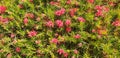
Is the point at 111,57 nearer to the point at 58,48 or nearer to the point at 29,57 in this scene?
the point at 58,48

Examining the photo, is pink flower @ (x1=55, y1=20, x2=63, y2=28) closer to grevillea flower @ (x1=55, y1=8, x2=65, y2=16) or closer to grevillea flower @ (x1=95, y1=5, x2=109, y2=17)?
grevillea flower @ (x1=55, y1=8, x2=65, y2=16)

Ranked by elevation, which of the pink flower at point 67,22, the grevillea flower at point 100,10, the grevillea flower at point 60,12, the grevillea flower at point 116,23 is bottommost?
the grevillea flower at point 116,23

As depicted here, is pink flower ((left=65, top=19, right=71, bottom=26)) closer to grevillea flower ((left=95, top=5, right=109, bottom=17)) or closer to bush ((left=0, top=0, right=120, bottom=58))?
bush ((left=0, top=0, right=120, bottom=58))

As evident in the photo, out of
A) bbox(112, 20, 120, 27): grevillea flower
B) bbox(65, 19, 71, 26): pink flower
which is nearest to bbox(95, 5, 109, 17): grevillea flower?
bbox(112, 20, 120, 27): grevillea flower

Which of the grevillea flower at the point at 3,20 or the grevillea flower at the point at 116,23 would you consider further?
the grevillea flower at the point at 3,20

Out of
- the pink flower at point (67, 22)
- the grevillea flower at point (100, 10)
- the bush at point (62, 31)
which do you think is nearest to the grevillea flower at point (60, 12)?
the bush at point (62, 31)

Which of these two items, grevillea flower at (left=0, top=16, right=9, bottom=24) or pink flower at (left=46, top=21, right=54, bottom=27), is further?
grevillea flower at (left=0, top=16, right=9, bottom=24)

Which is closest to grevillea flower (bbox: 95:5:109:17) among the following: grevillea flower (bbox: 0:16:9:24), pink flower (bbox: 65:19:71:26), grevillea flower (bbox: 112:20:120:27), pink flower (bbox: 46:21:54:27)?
grevillea flower (bbox: 112:20:120:27)

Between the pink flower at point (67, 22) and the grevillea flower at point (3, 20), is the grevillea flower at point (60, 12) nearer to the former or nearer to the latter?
the pink flower at point (67, 22)

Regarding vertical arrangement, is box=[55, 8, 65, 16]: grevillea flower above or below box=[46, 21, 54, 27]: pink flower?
above

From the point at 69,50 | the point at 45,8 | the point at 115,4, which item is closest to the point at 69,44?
the point at 69,50

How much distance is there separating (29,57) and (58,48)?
0.34 metres

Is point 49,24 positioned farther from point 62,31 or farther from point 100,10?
point 100,10

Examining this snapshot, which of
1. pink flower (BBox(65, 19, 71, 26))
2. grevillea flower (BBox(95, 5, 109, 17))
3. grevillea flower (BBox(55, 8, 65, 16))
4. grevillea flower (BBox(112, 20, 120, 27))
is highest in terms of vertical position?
grevillea flower (BBox(55, 8, 65, 16))
